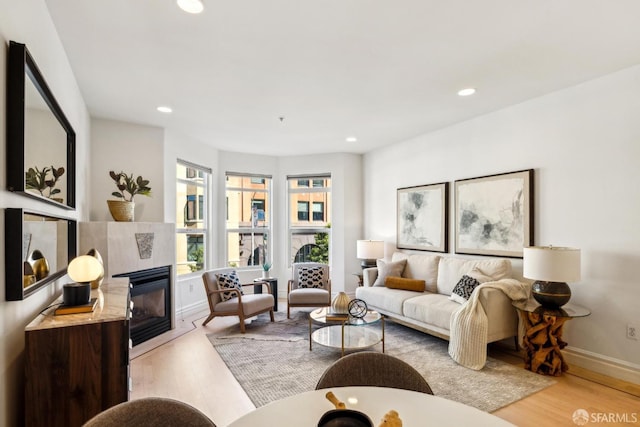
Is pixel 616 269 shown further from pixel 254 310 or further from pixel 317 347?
pixel 254 310

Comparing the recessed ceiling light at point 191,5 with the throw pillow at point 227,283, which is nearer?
the recessed ceiling light at point 191,5

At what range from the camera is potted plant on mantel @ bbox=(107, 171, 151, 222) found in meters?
3.82

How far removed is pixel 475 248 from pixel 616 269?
1.38 meters

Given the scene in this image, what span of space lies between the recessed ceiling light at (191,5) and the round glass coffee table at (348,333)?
275cm

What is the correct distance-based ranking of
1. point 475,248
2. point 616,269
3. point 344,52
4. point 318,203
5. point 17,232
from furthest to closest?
point 318,203 → point 475,248 → point 616,269 → point 344,52 → point 17,232

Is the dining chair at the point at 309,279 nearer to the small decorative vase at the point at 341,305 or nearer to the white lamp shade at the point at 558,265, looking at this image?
the small decorative vase at the point at 341,305

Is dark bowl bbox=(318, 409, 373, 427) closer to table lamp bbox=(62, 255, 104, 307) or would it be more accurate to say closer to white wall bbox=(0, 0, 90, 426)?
white wall bbox=(0, 0, 90, 426)

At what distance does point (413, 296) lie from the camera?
418 cm

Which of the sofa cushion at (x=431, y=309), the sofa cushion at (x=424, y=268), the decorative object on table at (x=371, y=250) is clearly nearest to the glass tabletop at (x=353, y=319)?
the sofa cushion at (x=431, y=309)

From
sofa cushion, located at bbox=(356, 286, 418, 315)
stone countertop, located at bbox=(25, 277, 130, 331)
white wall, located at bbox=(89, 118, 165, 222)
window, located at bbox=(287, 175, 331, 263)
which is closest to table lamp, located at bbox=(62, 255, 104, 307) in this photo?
stone countertop, located at bbox=(25, 277, 130, 331)

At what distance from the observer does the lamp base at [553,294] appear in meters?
2.95

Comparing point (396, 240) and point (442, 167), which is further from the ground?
point (442, 167)

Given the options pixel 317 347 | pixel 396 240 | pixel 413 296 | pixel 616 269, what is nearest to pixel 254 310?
pixel 317 347

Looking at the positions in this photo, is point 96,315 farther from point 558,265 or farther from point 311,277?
point 311,277
